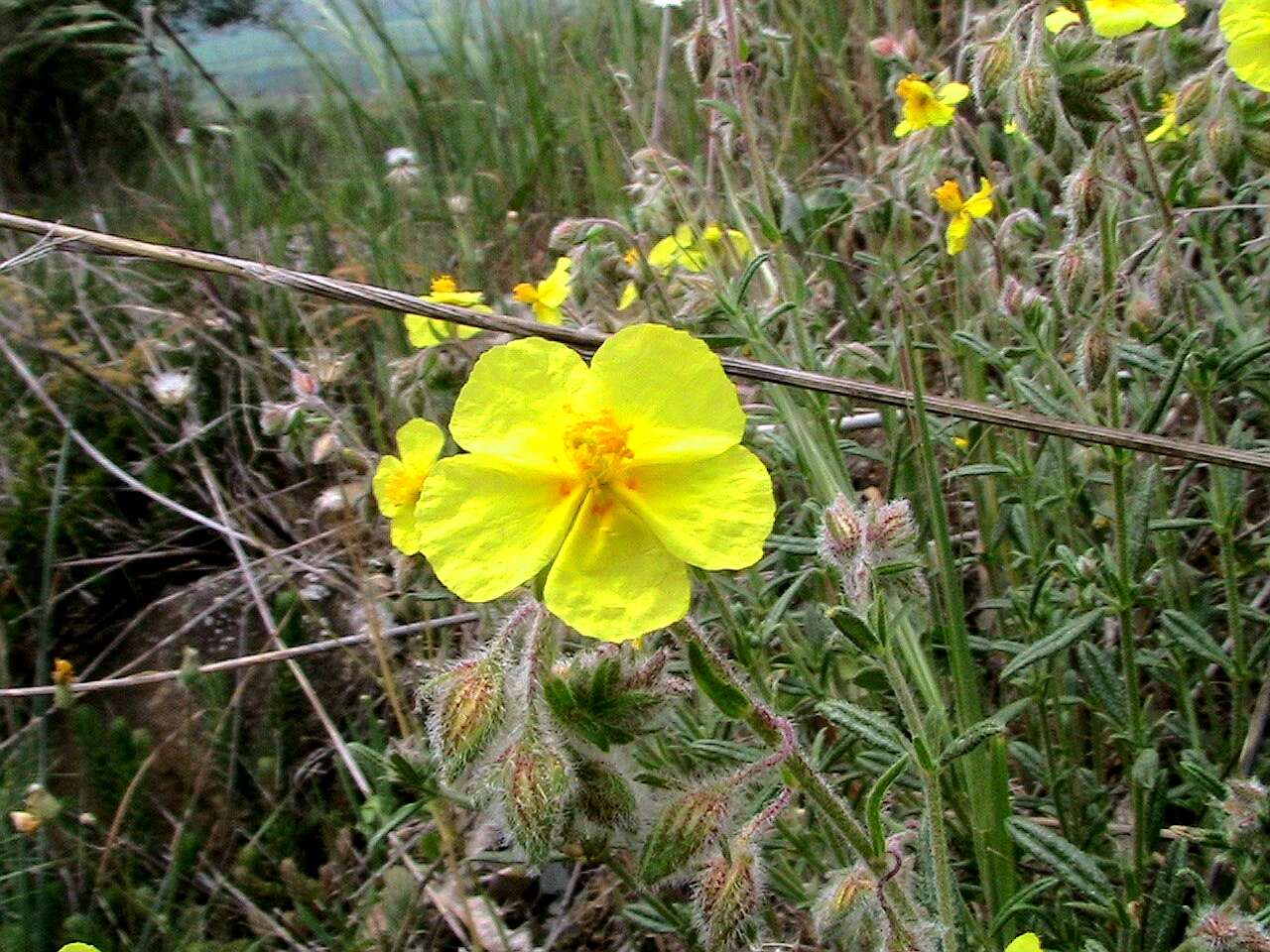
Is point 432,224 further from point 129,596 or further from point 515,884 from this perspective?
point 515,884

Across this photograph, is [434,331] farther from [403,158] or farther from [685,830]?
[403,158]

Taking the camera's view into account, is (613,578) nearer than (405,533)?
Yes

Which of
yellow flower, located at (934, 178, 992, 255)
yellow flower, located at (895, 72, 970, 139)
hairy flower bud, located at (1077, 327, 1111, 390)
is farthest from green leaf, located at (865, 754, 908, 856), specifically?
yellow flower, located at (895, 72, 970, 139)

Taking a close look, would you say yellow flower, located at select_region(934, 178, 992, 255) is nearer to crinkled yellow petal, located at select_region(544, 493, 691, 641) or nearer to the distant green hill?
crinkled yellow petal, located at select_region(544, 493, 691, 641)

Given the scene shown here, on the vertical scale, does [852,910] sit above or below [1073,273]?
below

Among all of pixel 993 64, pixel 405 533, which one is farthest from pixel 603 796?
pixel 993 64

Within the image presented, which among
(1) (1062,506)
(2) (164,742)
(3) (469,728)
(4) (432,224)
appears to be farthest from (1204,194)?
(4) (432,224)
